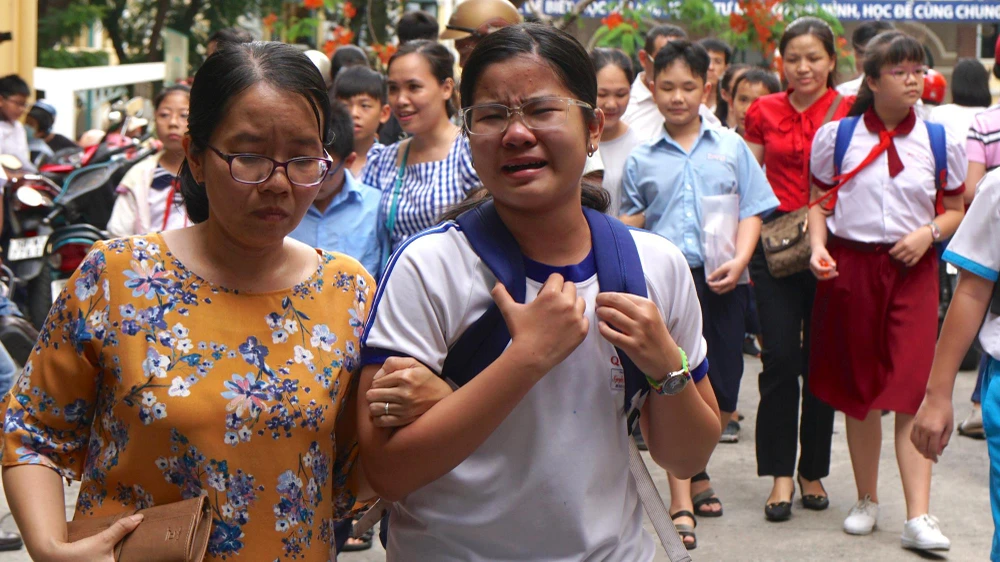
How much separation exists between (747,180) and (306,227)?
78.7 inches

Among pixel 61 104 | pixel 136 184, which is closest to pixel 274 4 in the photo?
pixel 61 104

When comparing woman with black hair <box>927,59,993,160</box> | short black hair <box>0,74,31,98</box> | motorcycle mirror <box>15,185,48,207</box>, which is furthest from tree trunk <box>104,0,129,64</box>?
woman with black hair <box>927,59,993,160</box>

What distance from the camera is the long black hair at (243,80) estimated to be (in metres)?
2.27

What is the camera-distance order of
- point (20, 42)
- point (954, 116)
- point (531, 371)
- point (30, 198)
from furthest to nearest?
point (20, 42)
point (30, 198)
point (954, 116)
point (531, 371)

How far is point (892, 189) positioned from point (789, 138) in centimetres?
88

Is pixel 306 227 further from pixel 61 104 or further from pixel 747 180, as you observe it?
pixel 61 104

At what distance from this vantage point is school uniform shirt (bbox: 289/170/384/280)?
5227 mm

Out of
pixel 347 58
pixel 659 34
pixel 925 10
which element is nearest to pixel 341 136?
pixel 347 58

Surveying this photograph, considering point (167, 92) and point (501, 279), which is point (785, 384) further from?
point (501, 279)

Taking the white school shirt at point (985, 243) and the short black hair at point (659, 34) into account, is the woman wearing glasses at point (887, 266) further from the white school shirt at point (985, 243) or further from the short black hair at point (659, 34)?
the short black hair at point (659, 34)

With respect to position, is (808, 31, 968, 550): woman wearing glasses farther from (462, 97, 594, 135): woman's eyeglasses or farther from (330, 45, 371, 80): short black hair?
(330, 45, 371, 80): short black hair

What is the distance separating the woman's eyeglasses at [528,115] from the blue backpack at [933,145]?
369 cm

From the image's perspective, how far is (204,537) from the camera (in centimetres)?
215

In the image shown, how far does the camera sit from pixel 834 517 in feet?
19.4
